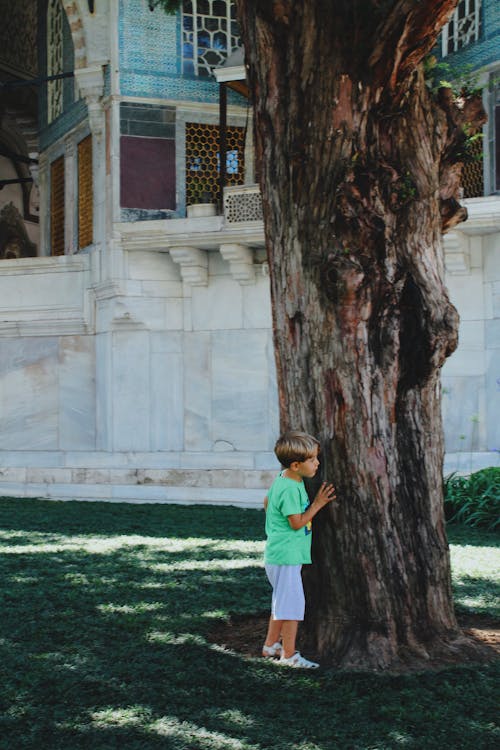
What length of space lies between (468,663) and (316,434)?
1.33 m

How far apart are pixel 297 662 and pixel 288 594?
1.07 ft

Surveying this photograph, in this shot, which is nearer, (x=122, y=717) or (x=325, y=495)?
(x=122, y=717)

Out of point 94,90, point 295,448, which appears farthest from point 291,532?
point 94,90

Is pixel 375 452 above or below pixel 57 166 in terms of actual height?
below

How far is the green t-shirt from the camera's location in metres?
4.61

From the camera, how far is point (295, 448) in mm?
4559

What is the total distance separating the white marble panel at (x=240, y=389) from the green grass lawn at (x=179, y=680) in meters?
7.19

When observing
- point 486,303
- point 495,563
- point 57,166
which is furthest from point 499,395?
point 57,166

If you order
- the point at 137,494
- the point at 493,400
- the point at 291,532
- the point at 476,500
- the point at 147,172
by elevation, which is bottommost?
the point at 137,494

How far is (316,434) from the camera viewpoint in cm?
480

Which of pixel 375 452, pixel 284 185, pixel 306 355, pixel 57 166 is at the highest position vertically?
pixel 57 166

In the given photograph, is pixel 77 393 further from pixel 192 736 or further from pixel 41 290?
pixel 192 736

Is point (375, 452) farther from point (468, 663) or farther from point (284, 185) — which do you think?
point (284, 185)

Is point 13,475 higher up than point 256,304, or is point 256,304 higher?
point 256,304
